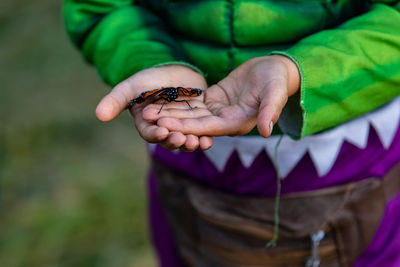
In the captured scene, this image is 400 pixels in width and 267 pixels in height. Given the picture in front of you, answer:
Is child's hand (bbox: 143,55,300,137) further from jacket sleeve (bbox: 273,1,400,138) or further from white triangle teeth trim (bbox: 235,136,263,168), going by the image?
white triangle teeth trim (bbox: 235,136,263,168)

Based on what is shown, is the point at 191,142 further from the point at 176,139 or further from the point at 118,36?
the point at 118,36

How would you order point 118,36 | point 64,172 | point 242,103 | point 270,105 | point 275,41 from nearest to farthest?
point 270,105
point 242,103
point 275,41
point 118,36
point 64,172

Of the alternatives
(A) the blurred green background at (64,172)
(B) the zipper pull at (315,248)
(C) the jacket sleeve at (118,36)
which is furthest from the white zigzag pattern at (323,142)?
(A) the blurred green background at (64,172)

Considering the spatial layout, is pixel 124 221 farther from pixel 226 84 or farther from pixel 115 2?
pixel 226 84

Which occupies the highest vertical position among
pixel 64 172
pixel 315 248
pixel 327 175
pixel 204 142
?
pixel 204 142

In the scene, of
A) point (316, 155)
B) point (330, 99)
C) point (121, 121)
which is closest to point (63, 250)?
point (121, 121)

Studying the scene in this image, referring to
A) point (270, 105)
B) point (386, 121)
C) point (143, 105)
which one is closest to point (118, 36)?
point (143, 105)
